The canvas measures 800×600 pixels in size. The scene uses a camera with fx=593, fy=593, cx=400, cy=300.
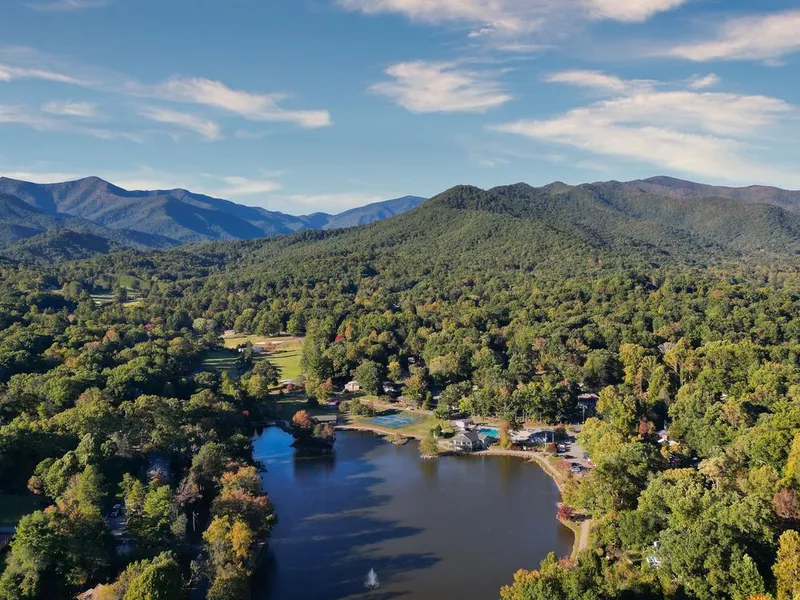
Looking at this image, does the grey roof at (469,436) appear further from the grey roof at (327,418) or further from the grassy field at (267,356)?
the grassy field at (267,356)

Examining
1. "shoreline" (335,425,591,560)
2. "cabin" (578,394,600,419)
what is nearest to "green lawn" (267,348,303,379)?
"shoreline" (335,425,591,560)

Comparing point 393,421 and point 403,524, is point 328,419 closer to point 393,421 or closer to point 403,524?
point 393,421

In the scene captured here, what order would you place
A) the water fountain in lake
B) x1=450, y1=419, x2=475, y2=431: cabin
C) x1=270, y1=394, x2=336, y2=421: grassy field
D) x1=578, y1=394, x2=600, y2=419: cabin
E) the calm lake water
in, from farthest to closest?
x1=270, y1=394, x2=336, y2=421: grassy field < x1=578, y1=394, x2=600, y2=419: cabin < x1=450, y1=419, x2=475, y2=431: cabin < the calm lake water < the water fountain in lake

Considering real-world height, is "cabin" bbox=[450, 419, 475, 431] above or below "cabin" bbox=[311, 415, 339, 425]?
above

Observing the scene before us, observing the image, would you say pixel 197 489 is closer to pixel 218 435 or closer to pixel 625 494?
pixel 218 435

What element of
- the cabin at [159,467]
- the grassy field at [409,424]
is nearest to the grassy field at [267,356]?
the grassy field at [409,424]

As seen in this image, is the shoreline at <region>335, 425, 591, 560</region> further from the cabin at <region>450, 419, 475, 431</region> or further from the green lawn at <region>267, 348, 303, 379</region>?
the green lawn at <region>267, 348, 303, 379</region>
